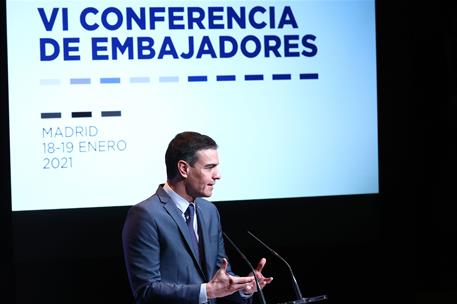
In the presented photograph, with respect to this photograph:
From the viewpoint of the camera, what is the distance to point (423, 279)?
5324mm

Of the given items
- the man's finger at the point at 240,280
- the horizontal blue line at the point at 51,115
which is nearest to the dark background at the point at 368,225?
the horizontal blue line at the point at 51,115

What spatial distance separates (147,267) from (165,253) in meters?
0.15

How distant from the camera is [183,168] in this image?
3.62m

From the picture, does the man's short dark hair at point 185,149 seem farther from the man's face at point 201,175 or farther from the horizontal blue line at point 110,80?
the horizontal blue line at point 110,80

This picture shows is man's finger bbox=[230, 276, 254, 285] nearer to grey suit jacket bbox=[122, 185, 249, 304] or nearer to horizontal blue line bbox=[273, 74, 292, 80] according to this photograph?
grey suit jacket bbox=[122, 185, 249, 304]

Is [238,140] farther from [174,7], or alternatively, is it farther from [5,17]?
[5,17]

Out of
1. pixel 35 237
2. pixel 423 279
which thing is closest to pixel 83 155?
pixel 35 237

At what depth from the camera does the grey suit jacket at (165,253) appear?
335cm

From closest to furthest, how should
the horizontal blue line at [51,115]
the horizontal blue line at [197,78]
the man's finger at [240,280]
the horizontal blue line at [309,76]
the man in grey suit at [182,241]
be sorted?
the man's finger at [240,280]
the man in grey suit at [182,241]
the horizontal blue line at [51,115]
the horizontal blue line at [197,78]
the horizontal blue line at [309,76]

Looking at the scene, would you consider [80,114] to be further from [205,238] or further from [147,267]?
[147,267]

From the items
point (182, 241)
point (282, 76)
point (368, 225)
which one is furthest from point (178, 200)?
point (368, 225)

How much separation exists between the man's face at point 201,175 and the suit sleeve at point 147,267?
27cm

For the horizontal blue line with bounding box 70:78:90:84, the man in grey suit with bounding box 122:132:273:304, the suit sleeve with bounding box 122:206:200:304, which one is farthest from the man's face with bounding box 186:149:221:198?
A: the horizontal blue line with bounding box 70:78:90:84

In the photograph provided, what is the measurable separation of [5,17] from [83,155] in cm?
89
